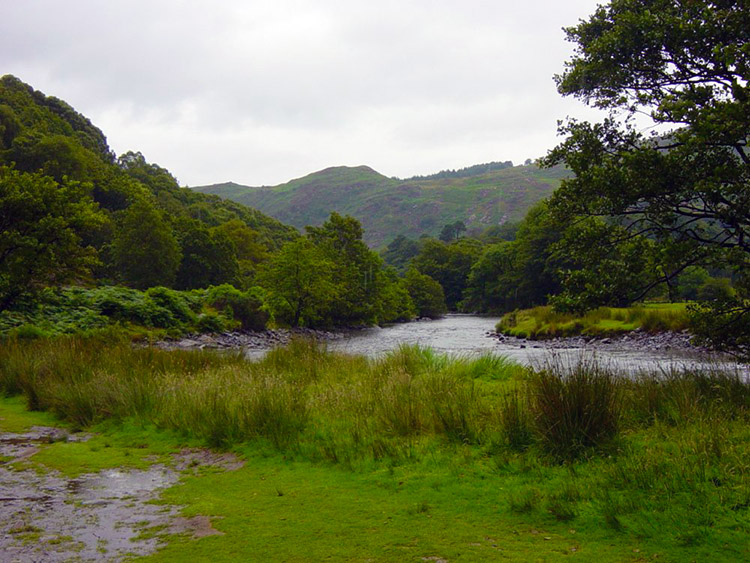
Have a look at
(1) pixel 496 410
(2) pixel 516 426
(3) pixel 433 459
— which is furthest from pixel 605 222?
(3) pixel 433 459

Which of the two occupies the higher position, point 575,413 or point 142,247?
point 142,247

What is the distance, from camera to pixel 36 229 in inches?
667

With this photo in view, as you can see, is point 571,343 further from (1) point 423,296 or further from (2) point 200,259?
(1) point 423,296

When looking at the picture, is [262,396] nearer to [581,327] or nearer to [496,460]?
[496,460]

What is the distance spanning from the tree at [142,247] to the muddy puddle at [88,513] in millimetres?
41322

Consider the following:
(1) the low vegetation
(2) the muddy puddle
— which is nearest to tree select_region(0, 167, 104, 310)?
(1) the low vegetation

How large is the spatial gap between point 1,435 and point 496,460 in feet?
22.7

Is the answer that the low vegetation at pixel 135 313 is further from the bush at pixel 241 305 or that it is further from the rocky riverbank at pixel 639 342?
the rocky riverbank at pixel 639 342

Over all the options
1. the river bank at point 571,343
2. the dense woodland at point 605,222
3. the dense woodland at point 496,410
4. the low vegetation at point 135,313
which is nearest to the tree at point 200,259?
the dense woodland at point 605,222

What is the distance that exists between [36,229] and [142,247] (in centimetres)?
2928

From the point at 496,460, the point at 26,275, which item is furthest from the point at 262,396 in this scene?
the point at 26,275

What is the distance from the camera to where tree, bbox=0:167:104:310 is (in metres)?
16.6

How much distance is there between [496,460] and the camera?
5.68m

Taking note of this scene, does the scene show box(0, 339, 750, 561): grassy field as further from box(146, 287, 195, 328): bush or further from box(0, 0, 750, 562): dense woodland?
box(146, 287, 195, 328): bush
